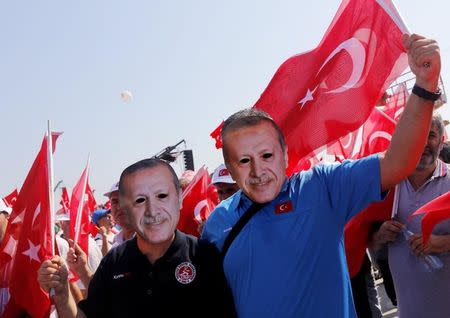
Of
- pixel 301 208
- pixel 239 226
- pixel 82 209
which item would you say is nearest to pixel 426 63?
pixel 301 208

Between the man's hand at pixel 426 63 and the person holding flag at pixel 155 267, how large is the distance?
1.10 meters

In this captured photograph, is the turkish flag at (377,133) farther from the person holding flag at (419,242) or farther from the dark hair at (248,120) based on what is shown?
the dark hair at (248,120)

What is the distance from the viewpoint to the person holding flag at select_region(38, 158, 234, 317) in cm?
209

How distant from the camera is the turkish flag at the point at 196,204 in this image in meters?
4.78

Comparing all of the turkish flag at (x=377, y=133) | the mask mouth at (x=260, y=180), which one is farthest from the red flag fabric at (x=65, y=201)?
the mask mouth at (x=260, y=180)

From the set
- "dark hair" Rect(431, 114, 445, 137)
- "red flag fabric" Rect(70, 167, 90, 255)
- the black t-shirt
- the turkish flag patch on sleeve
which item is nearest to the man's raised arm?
the turkish flag patch on sleeve

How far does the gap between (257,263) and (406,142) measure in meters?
0.76

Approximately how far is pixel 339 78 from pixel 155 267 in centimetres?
154

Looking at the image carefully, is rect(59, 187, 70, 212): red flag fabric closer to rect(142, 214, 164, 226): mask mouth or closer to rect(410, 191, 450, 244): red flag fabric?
rect(142, 214, 164, 226): mask mouth

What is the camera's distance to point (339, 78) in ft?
9.69

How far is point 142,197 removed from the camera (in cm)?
228

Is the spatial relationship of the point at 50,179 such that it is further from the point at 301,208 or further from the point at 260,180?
the point at 301,208

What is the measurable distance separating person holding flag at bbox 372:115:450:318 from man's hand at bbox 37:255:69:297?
1848 mm

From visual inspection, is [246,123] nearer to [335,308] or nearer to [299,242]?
[299,242]
